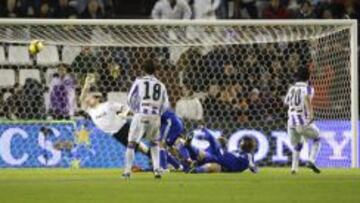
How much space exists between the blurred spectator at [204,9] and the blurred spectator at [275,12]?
1.35 m

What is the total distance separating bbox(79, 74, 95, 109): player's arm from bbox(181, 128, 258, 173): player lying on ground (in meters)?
2.59

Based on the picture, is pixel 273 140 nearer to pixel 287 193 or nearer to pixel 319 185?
pixel 319 185

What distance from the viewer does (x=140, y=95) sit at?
52.4ft

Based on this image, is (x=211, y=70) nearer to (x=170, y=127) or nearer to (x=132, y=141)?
(x=170, y=127)

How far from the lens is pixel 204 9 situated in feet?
79.8

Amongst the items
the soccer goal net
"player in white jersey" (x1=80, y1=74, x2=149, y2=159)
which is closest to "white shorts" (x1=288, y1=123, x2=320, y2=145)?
the soccer goal net

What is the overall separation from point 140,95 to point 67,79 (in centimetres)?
542

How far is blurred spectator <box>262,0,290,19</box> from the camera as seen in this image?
24864 mm

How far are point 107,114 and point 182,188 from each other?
645 centimetres

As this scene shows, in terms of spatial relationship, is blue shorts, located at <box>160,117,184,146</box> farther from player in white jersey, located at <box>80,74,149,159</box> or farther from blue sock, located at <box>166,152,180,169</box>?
player in white jersey, located at <box>80,74,149,159</box>

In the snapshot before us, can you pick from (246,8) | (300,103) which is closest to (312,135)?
(300,103)

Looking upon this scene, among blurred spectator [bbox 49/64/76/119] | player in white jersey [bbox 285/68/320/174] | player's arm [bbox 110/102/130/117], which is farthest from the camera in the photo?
blurred spectator [bbox 49/64/76/119]

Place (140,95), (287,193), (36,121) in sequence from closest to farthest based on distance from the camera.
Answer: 1. (287,193)
2. (140,95)
3. (36,121)

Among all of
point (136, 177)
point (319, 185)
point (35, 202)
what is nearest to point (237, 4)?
point (136, 177)
